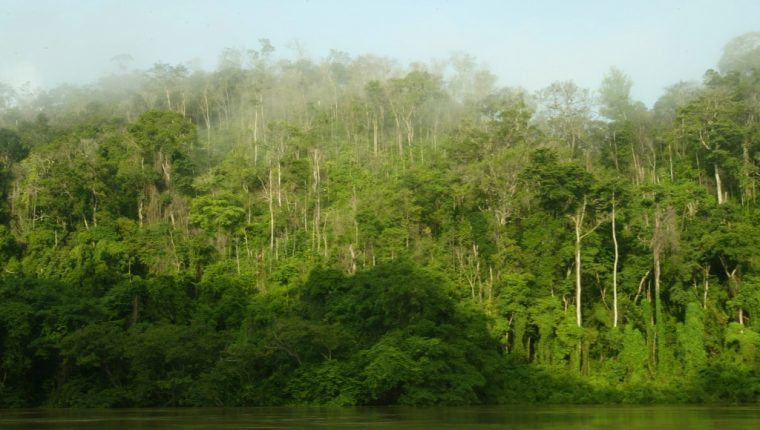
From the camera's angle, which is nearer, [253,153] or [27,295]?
[27,295]

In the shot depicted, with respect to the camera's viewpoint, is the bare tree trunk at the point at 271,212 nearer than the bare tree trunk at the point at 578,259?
No

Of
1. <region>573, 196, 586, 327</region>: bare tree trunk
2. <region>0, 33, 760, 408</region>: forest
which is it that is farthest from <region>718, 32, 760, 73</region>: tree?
<region>573, 196, 586, 327</region>: bare tree trunk

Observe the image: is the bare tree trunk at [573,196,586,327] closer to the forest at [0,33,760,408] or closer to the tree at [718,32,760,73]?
the forest at [0,33,760,408]

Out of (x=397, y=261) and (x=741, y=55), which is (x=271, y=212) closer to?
(x=397, y=261)

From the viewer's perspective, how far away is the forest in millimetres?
36938

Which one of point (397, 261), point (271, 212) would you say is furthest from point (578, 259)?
point (271, 212)

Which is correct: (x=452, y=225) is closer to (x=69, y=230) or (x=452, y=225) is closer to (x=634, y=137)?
(x=634, y=137)

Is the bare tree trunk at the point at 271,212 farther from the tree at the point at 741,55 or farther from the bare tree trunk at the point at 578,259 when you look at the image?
the tree at the point at 741,55

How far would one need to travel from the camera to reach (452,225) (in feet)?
151

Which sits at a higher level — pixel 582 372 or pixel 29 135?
pixel 29 135

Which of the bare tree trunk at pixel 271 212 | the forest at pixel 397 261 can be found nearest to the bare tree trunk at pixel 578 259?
the forest at pixel 397 261

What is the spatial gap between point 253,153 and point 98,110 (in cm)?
1846

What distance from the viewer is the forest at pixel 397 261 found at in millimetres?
36938

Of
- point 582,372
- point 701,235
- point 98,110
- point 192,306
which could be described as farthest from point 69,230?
point 701,235
